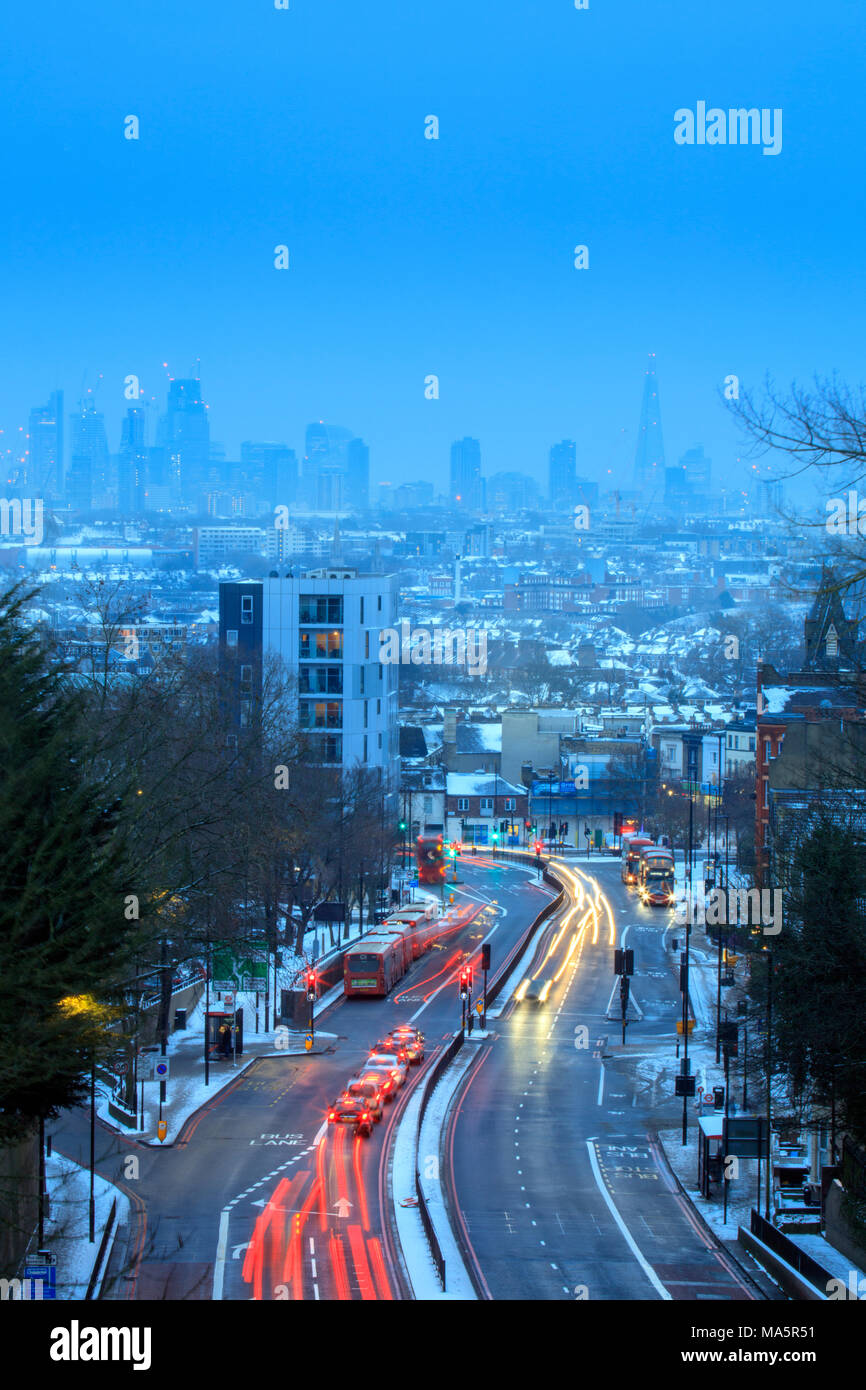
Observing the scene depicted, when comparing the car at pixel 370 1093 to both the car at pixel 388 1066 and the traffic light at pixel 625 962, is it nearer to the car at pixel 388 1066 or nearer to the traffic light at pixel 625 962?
the car at pixel 388 1066

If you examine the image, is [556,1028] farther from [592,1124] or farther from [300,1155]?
[300,1155]

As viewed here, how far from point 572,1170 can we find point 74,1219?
8.65 metres

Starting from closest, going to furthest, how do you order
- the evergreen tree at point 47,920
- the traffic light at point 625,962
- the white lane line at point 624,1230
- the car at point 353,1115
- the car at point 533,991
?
the evergreen tree at point 47,920 → the white lane line at point 624,1230 → the car at point 353,1115 → the traffic light at point 625,962 → the car at point 533,991

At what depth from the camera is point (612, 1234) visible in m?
21.0

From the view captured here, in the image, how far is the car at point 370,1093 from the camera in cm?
2711

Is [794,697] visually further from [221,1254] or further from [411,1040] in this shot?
[221,1254]

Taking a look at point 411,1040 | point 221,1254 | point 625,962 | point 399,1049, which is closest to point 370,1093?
point 399,1049

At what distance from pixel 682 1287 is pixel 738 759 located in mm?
81800

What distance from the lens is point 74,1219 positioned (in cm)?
1939

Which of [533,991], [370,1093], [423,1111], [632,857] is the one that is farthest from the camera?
[632,857]

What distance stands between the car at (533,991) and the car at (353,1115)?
15735mm

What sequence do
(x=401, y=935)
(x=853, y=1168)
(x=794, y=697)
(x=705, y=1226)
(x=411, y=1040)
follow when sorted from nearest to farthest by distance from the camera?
1. (x=853, y=1168)
2. (x=705, y=1226)
3. (x=411, y=1040)
4. (x=401, y=935)
5. (x=794, y=697)

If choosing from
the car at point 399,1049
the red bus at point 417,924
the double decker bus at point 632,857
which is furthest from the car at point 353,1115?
the double decker bus at point 632,857
